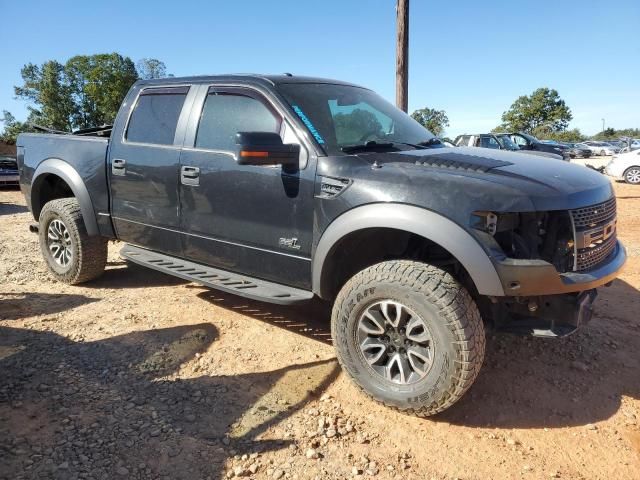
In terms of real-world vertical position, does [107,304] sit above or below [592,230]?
below

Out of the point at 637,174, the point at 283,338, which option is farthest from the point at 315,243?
the point at 637,174

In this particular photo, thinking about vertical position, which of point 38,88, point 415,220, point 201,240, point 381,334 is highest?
point 38,88

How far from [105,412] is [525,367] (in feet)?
8.93

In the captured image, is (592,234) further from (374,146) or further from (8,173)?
(8,173)

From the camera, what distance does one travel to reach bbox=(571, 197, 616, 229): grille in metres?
2.58

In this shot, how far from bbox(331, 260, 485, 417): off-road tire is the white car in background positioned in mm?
15389

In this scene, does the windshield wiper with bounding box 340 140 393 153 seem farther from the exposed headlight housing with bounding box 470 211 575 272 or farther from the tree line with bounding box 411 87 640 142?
the tree line with bounding box 411 87 640 142

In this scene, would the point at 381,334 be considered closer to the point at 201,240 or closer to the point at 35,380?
the point at 201,240

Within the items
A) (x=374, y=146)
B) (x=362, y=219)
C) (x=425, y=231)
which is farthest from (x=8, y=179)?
(x=425, y=231)

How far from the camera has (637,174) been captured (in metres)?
14.9

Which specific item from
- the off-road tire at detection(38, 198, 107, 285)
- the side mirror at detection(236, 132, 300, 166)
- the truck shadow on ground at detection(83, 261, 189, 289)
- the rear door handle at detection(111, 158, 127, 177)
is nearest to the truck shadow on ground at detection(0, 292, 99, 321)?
the off-road tire at detection(38, 198, 107, 285)

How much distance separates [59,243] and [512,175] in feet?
14.8

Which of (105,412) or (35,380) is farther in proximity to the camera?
→ (35,380)

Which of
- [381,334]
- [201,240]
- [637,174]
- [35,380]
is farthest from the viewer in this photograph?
[637,174]
